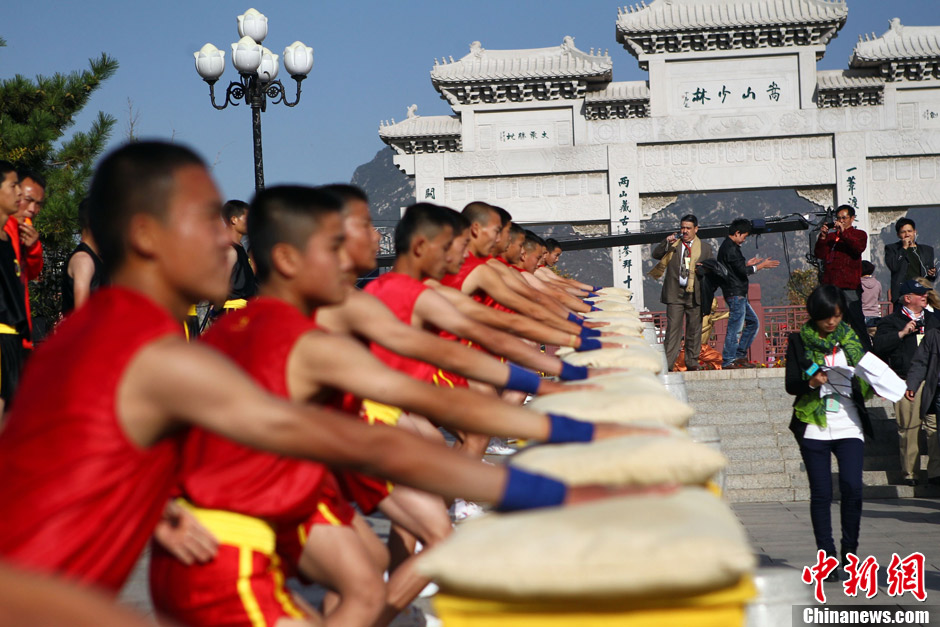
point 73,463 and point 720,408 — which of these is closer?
point 73,463

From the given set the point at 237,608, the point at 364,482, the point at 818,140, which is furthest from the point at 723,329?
the point at 237,608

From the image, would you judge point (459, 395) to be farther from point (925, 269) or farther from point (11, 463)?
point (925, 269)

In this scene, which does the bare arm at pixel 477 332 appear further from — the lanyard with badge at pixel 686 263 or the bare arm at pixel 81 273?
the lanyard with badge at pixel 686 263

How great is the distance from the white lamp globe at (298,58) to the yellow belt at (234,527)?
9.24m

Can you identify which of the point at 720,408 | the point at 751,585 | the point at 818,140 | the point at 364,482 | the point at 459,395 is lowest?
→ the point at 720,408

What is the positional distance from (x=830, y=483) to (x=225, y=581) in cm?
417

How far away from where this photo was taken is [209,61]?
1062 cm

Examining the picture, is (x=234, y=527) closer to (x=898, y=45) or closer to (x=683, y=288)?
(x=683, y=288)

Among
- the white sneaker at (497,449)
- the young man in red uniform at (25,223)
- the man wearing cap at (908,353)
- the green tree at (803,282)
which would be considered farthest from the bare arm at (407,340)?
the green tree at (803,282)

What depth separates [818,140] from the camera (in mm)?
20188

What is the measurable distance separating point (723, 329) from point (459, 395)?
43.3 feet

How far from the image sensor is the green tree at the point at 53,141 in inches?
317

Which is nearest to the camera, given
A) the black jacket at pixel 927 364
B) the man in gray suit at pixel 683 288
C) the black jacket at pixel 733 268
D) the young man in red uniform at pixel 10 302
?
the young man in red uniform at pixel 10 302

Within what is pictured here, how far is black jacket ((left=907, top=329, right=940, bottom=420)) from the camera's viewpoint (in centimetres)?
694
